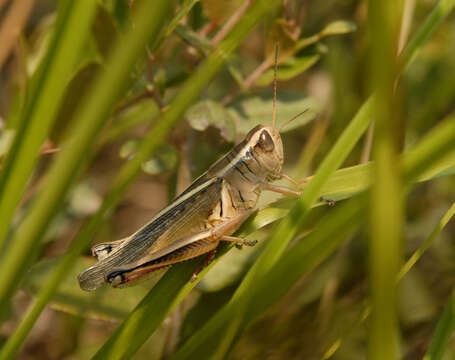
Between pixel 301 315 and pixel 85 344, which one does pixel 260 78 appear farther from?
pixel 85 344

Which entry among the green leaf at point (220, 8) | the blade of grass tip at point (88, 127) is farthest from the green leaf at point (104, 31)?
the blade of grass tip at point (88, 127)

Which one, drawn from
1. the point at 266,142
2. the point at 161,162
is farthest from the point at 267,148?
the point at 161,162

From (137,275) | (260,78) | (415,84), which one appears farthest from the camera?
(415,84)

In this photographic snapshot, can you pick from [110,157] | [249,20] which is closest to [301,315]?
[249,20]

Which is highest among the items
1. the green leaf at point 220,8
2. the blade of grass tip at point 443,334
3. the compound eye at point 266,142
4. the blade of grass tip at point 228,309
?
the green leaf at point 220,8

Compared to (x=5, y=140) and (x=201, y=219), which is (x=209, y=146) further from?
(x=5, y=140)

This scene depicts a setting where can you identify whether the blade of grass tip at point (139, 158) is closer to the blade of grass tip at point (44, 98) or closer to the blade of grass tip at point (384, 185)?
the blade of grass tip at point (44, 98)

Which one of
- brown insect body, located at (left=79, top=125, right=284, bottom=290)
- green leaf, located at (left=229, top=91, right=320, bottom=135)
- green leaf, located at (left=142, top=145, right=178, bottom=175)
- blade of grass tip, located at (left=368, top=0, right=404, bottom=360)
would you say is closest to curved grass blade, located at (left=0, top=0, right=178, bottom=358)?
blade of grass tip, located at (left=368, top=0, right=404, bottom=360)

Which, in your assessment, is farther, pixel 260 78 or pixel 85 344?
pixel 85 344
